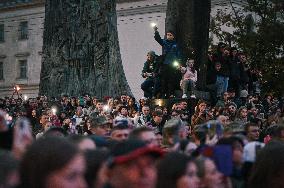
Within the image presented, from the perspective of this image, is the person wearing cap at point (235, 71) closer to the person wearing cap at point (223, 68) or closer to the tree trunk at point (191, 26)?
the person wearing cap at point (223, 68)

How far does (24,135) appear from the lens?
5211 mm

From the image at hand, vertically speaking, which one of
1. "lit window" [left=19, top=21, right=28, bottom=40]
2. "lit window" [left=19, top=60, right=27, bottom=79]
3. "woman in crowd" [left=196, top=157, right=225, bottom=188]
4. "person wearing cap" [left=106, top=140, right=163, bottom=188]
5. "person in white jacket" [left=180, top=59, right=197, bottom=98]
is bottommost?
"woman in crowd" [left=196, top=157, right=225, bottom=188]

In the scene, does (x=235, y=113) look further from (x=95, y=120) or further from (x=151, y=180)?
(x=151, y=180)

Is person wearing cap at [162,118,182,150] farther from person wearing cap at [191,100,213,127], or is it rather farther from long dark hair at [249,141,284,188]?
person wearing cap at [191,100,213,127]

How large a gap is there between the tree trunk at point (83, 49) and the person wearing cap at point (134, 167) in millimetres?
15858

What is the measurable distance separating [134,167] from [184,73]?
11992mm

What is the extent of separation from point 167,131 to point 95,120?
1530 millimetres

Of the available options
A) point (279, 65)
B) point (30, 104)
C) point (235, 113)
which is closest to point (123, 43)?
point (279, 65)

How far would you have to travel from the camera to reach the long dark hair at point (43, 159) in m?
3.68

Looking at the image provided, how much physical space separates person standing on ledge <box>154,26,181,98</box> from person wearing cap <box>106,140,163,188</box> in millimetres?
12104

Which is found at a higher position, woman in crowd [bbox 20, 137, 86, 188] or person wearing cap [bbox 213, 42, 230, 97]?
person wearing cap [bbox 213, 42, 230, 97]

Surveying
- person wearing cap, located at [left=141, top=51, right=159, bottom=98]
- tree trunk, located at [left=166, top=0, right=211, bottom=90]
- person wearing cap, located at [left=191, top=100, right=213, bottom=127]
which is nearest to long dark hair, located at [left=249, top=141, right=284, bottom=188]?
person wearing cap, located at [left=191, top=100, right=213, bottom=127]

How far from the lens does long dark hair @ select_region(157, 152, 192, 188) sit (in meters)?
4.25

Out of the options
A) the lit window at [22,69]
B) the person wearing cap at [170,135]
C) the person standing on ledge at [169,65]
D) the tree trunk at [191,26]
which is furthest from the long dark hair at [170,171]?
the lit window at [22,69]
